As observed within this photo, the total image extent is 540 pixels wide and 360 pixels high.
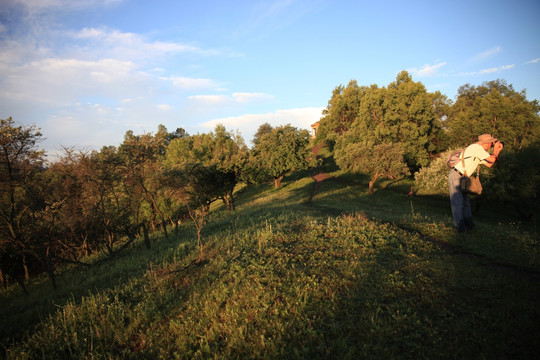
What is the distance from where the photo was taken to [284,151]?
39438 mm

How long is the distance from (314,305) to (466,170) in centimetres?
905

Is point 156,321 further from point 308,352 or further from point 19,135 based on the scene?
point 19,135

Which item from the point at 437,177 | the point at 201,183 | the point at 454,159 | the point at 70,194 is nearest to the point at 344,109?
the point at 437,177

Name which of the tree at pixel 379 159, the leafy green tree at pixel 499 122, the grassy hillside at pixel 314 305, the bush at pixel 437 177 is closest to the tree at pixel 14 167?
the grassy hillside at pixel 314 305

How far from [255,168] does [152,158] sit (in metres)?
17.2

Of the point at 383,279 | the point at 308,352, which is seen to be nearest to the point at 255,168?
the point at 383,279

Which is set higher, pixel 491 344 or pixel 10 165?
pixel 10 165

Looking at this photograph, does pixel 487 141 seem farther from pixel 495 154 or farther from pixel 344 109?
pixel 344 109

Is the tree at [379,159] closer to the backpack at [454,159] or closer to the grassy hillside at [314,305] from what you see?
the backpack at [454,159]

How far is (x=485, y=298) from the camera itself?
17.8ft

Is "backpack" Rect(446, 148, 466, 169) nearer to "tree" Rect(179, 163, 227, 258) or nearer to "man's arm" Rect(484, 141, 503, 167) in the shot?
"man's arm" Rect(484, 141, 503, 167)

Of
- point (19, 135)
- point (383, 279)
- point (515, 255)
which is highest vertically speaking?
point (19, 135)

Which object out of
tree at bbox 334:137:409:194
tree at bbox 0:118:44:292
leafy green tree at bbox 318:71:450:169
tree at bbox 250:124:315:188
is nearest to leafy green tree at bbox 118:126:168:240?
tree at bbox 0:118:44:292

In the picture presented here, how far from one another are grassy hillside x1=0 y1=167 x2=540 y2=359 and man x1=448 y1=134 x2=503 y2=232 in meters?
0.61
